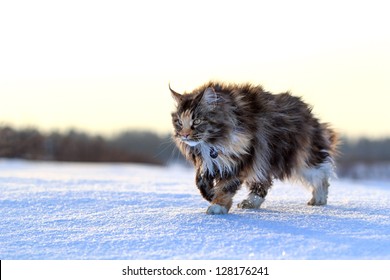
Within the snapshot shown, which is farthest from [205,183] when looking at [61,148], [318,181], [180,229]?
[61,148]

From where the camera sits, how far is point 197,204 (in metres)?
5.61

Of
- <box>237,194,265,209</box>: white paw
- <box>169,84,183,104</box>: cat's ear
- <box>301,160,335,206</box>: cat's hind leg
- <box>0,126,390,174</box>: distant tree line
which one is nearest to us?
<box>169,84,183,104</box>: cat's ear

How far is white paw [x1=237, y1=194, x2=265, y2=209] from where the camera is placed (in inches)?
210

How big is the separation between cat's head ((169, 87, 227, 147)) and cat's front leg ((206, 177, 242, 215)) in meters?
0.39

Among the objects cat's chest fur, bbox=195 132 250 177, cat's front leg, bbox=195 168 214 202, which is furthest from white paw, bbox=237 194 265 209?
cat's chest fur, bbox=195 132 250 177

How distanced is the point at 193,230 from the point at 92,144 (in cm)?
1871

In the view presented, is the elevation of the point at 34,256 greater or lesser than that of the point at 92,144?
greater

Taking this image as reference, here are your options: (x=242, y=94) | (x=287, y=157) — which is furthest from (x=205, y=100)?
(x=287, y=157)

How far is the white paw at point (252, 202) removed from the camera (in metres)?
5.33

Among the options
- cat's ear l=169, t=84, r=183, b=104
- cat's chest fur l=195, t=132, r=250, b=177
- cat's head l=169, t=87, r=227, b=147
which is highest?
cat's ear l=169, t=84, r=183, b=104

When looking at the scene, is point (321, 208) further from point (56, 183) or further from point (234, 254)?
point (56, 183)

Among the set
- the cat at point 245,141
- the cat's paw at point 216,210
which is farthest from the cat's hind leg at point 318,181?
the cat's paw at point 216,210

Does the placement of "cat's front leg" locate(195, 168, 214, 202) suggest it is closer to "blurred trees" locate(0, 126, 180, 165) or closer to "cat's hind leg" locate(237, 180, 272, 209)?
"cat's hind leg" locate(237, 180, 272, 209)

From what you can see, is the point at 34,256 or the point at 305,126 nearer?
the point at 34,256
